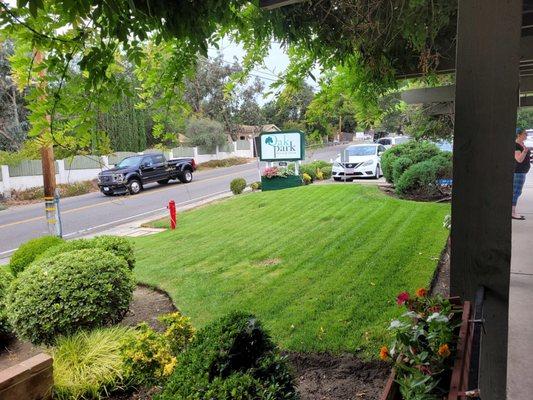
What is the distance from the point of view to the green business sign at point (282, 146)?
1661 cm

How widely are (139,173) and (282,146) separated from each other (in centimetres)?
865

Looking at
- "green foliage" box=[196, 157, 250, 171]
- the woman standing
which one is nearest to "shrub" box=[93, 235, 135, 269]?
the woman standing

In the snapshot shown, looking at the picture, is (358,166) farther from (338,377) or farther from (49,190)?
(338,377)

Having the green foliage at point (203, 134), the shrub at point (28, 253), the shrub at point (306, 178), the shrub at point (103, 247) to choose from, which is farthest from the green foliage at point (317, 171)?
the green foliage at point (203, 134)

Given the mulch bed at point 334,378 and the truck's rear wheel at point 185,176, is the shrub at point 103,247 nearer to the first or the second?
the mulch bed at point 334,378

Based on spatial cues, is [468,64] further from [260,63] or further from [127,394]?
[260,63]

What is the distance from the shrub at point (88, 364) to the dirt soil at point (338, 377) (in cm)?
156

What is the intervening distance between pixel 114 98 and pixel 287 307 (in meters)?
3.01

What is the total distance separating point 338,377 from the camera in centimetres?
353

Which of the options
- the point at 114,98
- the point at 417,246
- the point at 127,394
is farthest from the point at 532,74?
the point at 127,394

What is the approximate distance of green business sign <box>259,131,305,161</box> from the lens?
654 inches

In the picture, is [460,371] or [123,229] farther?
[123,229]

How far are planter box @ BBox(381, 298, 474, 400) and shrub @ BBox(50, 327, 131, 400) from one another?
2752 mm

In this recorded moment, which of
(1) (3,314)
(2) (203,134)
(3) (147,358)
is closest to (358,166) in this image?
(1) (3,314)
